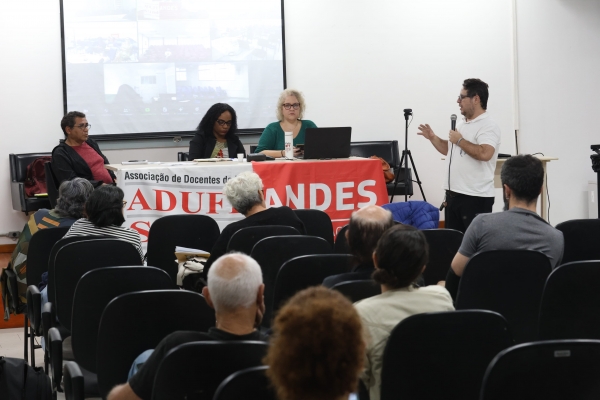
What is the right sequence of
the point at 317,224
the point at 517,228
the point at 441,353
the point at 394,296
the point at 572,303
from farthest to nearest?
the point at 317,224 < the point at 517,228 < the point at 572,303 < the point at 394,296 < the point at 441,353

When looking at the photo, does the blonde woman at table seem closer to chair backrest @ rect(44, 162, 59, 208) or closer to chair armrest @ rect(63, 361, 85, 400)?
chair backrest @ rect(44, 162, 59, 208)

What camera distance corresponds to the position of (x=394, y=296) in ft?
7.97

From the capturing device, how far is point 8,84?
25.0ft

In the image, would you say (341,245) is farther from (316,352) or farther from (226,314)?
(316,352)

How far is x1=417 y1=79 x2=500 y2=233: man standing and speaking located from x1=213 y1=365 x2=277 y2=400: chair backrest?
402cm

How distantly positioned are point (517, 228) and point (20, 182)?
5.34 m

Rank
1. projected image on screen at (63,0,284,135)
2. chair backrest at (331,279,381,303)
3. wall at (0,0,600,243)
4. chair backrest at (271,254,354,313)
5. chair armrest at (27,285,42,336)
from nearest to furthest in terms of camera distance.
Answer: chair backrest at (331,279,381,303), chair backrest at (271,254,354,313), chair armrest at (27,285,42,336), projected image on screen at (63,0,284,135), wall at (0,0,600,243)

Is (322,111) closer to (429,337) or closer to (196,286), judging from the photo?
(196,286)

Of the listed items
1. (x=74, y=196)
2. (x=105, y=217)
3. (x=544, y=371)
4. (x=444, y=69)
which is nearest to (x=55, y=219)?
(x=74, y=196)

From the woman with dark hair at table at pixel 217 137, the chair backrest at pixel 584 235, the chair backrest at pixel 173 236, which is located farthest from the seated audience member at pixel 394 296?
the woman with dark hair at table at pixel 217 137

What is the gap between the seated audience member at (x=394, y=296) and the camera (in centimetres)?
232

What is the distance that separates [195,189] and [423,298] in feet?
12.6

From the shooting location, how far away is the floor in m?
4.97

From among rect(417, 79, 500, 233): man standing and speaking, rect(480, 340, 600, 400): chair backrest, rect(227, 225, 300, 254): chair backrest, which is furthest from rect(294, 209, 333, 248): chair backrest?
rect(480, 340, 600, 400): chair backrest
